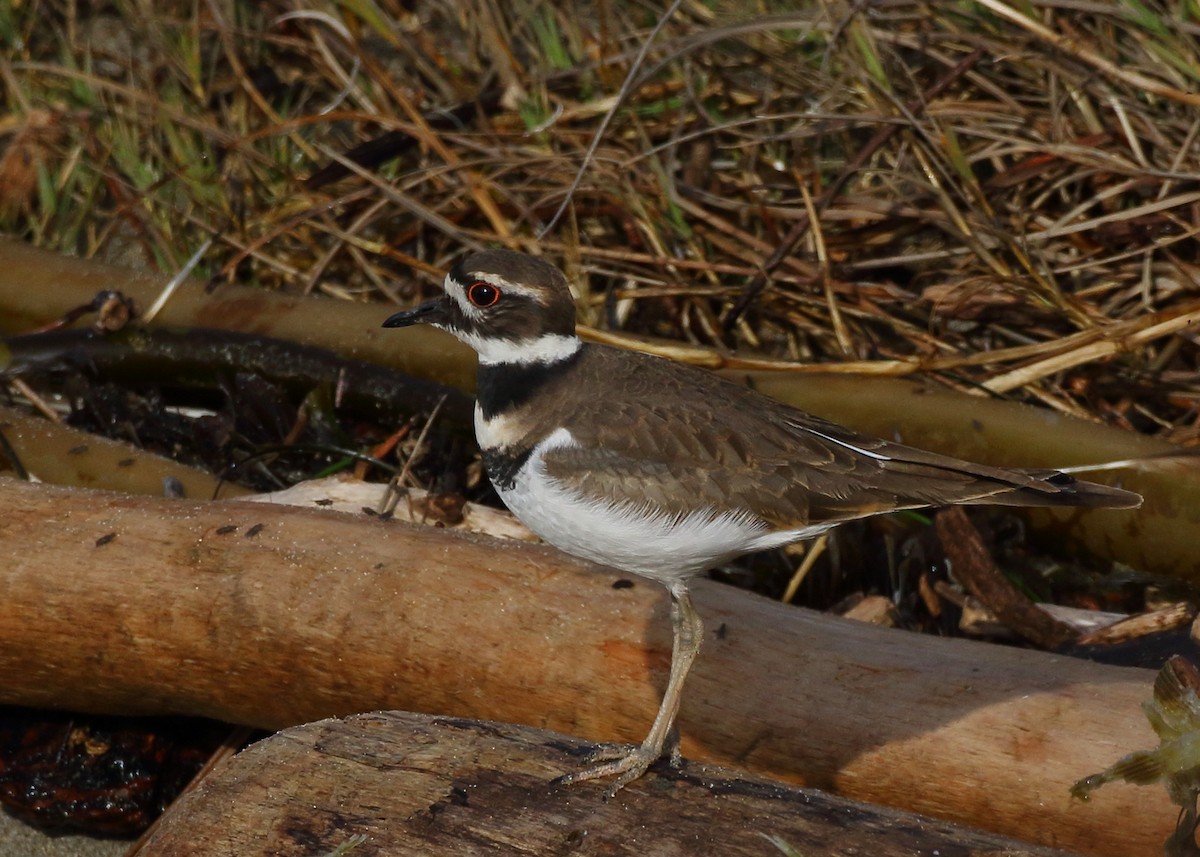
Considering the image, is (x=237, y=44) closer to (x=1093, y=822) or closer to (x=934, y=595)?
(x=934, y=595)

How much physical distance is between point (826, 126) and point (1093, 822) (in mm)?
3440

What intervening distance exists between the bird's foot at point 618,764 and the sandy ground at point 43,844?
6.83 feet

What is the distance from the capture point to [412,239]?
651cm

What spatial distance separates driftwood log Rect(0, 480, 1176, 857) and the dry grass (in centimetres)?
170

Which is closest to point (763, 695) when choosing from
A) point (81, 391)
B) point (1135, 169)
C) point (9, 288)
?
point (1135, 169)

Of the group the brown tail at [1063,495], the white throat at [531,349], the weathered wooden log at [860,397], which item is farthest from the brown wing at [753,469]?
the weathered wooden log at [860,397]

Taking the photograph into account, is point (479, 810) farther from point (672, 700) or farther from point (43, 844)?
point (43, 844)

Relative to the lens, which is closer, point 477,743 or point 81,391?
point 477,743

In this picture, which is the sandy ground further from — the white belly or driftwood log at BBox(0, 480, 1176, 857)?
the white belly

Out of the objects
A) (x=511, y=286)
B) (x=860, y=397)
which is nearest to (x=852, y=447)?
(x=511, y=286)

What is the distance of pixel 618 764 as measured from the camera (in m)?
3.25

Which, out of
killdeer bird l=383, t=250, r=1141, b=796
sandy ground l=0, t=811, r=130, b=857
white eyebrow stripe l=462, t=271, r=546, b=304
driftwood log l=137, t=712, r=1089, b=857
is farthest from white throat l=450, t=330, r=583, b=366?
sandy ground l=0, t=811, r=130, b=857

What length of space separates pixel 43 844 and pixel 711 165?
388 centimetres

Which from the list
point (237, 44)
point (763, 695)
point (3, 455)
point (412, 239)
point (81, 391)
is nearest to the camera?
point (763, 695)
